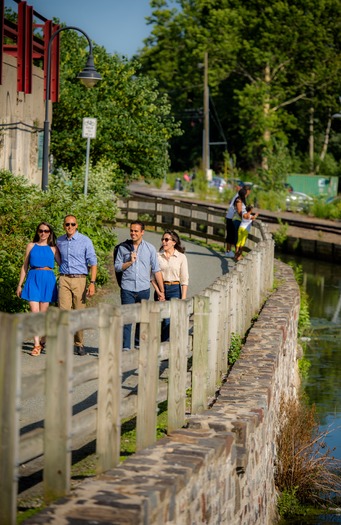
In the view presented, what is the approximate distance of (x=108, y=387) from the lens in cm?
682

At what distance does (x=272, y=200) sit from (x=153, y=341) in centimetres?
4419

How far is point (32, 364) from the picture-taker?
37.7 feet

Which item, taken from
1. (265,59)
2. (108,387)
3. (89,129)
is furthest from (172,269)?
(265,59)

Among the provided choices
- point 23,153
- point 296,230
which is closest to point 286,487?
point 23,153

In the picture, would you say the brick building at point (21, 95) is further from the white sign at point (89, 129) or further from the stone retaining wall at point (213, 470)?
the stone retaining wall at point (213, 470)

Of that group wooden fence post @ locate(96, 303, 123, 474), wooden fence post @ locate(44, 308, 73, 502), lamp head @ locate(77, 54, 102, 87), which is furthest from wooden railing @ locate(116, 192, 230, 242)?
wooden fence post @ locate(44, 308, 73, 502)

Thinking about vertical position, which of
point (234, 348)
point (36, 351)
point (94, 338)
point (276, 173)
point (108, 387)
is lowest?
point (94, 338)

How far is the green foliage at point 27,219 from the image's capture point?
1464 cm

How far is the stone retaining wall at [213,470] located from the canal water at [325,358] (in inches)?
59.1

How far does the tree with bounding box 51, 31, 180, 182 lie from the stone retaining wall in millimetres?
18350

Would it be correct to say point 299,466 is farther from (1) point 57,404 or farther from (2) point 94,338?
(1) point 57,404

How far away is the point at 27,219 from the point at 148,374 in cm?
938

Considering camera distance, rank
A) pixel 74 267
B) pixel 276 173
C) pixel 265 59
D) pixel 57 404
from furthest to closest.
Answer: pixel 265 59 → pixel 276 173 → pixel 74 267 → pixel 57 404

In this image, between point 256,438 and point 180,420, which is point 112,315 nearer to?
point 180,420
